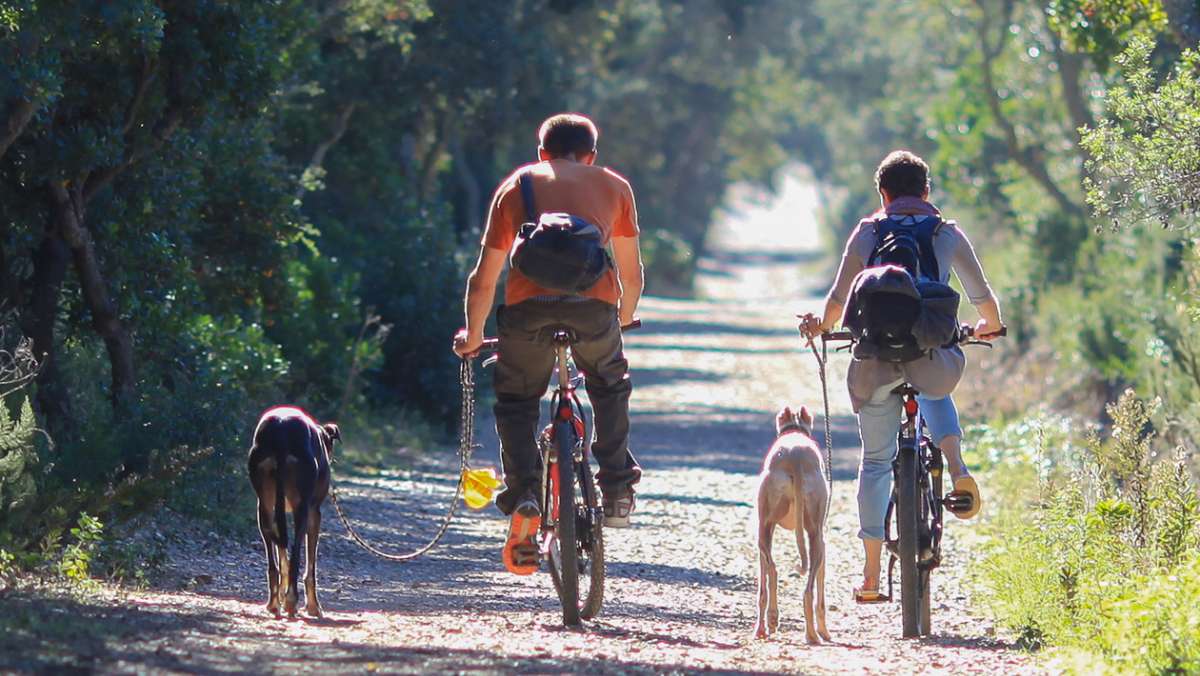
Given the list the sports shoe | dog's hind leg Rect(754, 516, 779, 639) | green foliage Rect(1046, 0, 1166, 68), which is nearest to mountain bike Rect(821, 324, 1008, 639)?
dog's hind leg Rect(754, 516, 779, 639)

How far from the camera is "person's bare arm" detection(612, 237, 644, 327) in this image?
8.68 meters

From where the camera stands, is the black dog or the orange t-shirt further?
the black dog

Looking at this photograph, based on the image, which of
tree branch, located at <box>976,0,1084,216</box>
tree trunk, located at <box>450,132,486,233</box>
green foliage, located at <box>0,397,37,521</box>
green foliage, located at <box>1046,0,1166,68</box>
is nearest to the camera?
green foliage, located at <box>0,397,37,521</box>

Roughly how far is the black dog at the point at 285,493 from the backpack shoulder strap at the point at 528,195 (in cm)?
146

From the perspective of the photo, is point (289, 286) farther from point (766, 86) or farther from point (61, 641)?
point (766, 86)

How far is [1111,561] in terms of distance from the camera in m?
9.02

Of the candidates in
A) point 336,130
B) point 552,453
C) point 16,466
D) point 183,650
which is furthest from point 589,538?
point 336,130

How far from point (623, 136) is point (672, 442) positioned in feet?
107

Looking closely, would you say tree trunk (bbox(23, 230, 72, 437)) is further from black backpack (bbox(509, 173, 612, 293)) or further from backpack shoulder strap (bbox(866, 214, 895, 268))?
backpack shoulder strap (bbox(866, 214, 895, 268))

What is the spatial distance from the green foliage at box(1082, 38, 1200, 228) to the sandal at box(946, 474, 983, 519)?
180 centimetres

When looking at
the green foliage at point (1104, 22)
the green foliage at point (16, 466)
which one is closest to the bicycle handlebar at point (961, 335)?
the green foliage at point (16, 466)

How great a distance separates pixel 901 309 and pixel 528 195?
5.51 ft

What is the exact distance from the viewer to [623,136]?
52.6 m

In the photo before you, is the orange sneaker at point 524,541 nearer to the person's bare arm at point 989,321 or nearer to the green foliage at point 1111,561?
the person's bare arm at point 989,321
